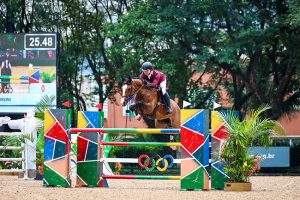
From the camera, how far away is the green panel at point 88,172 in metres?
18.0

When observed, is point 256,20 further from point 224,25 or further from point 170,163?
point 170,163

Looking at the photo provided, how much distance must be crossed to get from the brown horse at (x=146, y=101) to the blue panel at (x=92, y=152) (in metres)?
1.68

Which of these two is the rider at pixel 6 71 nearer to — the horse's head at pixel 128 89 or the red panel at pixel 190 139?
the horse's head at pixel 128 89

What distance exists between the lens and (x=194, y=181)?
17234 millimetres

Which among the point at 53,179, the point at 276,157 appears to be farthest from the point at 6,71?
the point at 53,179

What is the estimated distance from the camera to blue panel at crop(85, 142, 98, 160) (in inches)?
707

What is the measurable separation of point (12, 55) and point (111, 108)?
26.4 m

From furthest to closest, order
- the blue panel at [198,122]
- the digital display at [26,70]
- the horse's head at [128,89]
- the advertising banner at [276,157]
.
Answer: the digital display at [26,70], the advertising banner at [276,157], the horse's head at [128,89], the blue panel at [198,122]

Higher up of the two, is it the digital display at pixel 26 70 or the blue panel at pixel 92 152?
the digital display at pixel 26 70

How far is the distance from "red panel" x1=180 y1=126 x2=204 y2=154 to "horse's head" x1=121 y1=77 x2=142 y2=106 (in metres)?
2.59

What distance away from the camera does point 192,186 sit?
17250 mm

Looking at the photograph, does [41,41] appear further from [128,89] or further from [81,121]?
[81,121]

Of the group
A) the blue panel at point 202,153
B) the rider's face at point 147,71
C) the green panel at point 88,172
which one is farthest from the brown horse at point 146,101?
the blue panel at point 202,153

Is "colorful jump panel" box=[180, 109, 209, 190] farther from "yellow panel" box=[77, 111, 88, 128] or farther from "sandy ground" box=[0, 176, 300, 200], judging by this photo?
→ "yellow panel" box=[77, 111, 88, 128]
